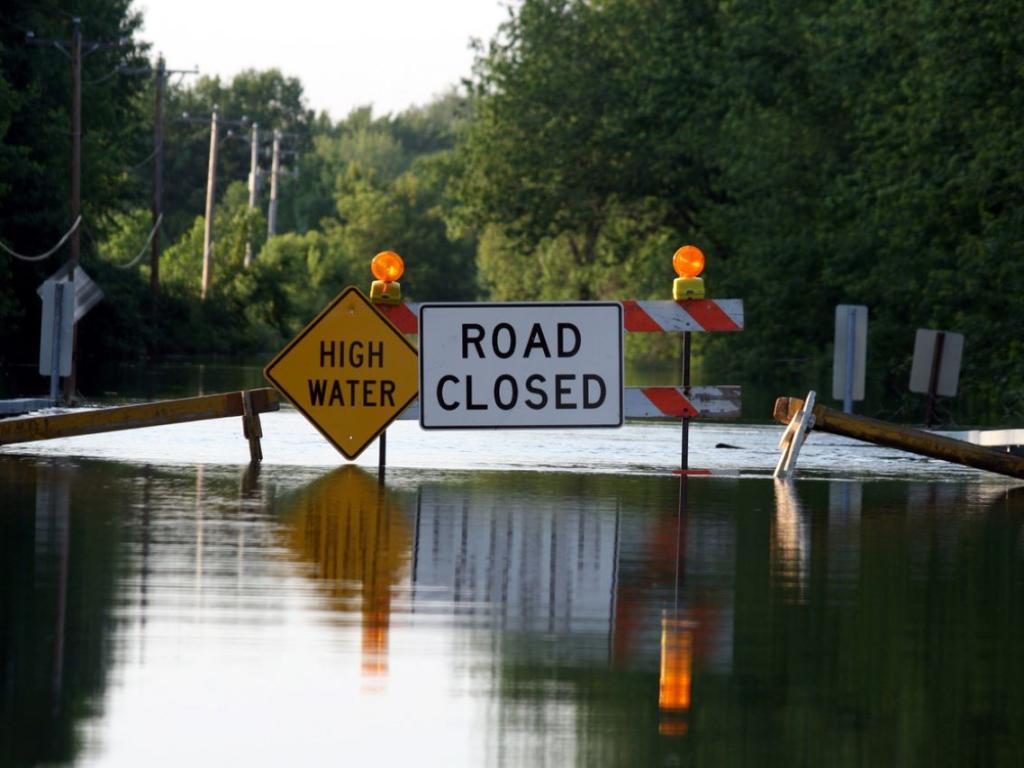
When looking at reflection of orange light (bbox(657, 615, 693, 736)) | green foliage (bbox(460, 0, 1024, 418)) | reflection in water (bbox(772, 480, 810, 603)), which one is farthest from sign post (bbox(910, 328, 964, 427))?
reflection of orange light (bbox(657, 615, 693, 736))

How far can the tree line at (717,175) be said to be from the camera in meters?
40.3

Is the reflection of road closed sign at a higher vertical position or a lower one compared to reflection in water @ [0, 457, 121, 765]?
higher

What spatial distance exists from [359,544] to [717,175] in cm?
5739

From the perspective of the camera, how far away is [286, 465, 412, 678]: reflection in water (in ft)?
27.5

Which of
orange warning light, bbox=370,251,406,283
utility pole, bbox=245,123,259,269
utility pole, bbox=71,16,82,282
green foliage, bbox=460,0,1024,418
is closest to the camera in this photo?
orange warning light, bbox=370,251,406,283

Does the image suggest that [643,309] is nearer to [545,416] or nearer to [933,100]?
[545,416]

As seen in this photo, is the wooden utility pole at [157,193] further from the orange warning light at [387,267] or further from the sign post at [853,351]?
the orange warning light at [387,267]

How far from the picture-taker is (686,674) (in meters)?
7.33

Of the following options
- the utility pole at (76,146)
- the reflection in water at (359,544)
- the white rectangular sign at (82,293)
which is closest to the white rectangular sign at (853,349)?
the white rectangular sign at (82,293)

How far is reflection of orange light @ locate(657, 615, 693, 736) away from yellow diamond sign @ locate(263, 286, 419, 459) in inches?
275

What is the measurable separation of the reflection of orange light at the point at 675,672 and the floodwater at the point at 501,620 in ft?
0.06

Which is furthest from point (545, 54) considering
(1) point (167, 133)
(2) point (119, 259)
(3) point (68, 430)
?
(1) point (167, 133)

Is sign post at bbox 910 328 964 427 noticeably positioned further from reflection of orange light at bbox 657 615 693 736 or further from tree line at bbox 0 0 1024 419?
reflection of orange light at bbox 657 615 693 736

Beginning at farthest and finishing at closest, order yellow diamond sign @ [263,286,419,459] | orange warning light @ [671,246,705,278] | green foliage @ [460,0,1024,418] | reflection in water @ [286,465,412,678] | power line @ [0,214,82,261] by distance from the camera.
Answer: power line @ [0,214,82,261] → green foliage @ [460,0,1024,418] → orange warning light @ [671,246,705,278] → yellow diamond sign @ [263,286,419,459] → reflection in water @ [286,465,412,678]
